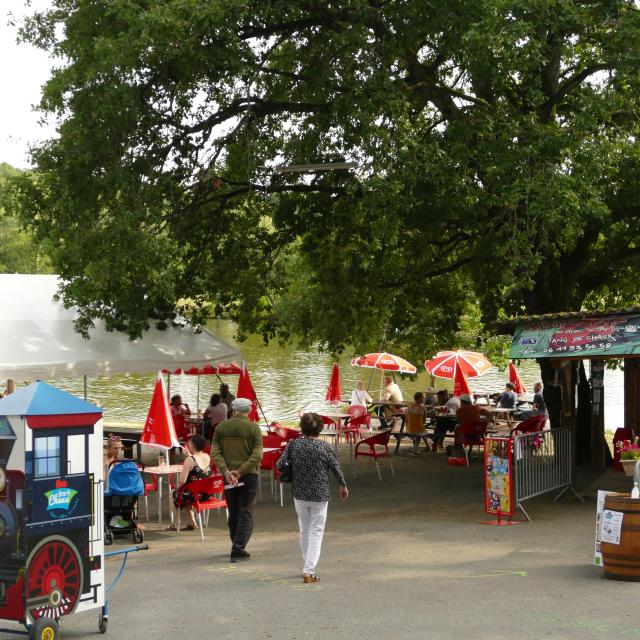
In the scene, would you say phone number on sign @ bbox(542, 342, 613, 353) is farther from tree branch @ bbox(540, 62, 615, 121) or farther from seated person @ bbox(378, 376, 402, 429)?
seated person @ bbox(378, 376, 402, 429)

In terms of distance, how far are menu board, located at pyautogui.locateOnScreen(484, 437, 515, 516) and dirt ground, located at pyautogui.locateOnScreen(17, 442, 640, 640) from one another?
1.15 feet

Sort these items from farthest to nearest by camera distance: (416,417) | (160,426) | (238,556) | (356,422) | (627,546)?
(416,417) → (356,422) → (160,426) → (238,556) → (627,546)

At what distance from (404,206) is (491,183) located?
1394 mm

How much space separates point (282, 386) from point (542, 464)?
1195 inches

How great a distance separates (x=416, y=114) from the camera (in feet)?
58.5

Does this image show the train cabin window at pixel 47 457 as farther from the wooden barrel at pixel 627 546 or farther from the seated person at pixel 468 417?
the seated person at pixel 468 417

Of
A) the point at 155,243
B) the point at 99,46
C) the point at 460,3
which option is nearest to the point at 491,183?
the point at 460,3

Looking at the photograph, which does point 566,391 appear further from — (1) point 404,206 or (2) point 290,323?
(2) point 290,323

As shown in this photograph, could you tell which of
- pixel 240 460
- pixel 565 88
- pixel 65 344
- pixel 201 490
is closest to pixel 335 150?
pixel 565 88

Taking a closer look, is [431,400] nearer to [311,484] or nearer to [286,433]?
[286,433]

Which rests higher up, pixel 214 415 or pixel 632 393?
pixel 632 393

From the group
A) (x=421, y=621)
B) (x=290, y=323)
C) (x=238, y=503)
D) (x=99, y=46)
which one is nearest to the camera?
(x=421, y=621)

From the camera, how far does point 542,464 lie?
1383 centimetres

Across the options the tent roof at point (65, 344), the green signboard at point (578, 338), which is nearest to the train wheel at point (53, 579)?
the green signboard at point (578, 338)
